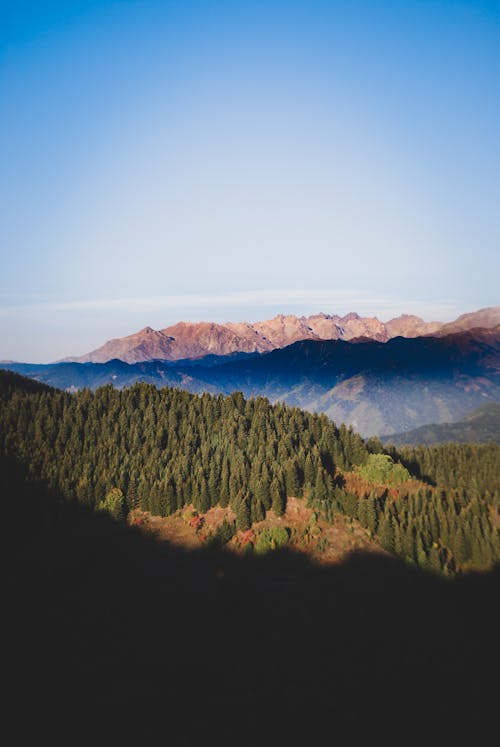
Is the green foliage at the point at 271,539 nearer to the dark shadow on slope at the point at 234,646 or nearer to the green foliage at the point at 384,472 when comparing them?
the dark shadow on slope at the point at 234,646

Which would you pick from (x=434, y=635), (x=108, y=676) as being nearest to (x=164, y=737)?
(x=108, y=676)

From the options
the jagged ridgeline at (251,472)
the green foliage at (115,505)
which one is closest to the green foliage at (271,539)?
the jagged ridgeline at (251,472)

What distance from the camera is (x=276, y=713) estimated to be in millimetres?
81688

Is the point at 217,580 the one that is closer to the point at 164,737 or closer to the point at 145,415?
the point at 164,737

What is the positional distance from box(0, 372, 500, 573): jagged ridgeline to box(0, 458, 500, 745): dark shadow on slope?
1268 cm

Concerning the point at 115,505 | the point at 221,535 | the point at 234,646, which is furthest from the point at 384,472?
the point at 115,505

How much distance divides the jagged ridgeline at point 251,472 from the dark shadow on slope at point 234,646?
1268 centimetres

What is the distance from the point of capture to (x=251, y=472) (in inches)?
5989

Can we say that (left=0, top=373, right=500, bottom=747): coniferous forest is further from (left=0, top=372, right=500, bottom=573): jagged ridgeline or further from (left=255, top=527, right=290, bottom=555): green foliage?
(left=255, top=527, right=290, bottom=555): green foliage

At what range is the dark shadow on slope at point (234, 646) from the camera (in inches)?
3147

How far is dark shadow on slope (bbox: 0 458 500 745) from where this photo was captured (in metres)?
79.9

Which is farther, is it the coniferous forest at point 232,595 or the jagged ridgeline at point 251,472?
the jagged ridgeline at point 251,472

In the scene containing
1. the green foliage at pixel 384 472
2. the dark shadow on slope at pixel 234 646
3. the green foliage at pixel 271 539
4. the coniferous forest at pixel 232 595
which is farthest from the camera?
the green foliage at pixel 384 472

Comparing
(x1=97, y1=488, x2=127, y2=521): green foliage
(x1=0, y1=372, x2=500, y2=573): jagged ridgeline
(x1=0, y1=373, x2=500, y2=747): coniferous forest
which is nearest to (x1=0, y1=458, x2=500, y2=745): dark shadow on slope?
(x1=0, y1=373, x2=500, y2=747): coniferous forest
